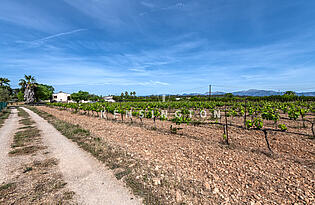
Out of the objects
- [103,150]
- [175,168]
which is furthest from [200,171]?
[103,150]

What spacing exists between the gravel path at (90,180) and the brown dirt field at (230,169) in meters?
0.82

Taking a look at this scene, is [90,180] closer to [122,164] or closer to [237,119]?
[122,164]

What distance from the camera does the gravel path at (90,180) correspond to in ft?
10.8

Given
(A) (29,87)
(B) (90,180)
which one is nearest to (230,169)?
(B) (90,180)

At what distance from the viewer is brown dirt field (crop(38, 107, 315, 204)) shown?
326 cm

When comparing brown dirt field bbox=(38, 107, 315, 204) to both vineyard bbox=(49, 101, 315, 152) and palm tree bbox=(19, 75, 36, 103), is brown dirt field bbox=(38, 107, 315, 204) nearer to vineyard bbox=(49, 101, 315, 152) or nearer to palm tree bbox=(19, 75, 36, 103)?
vineyard bbox=(49, 101, 315, 152)

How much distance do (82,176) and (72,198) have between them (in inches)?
36.2

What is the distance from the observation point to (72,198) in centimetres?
330

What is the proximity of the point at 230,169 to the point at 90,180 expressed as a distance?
4072 mm

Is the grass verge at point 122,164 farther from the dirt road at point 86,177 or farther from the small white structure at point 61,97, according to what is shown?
the small white structure at point 61,97

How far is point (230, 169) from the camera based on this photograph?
4.30 m

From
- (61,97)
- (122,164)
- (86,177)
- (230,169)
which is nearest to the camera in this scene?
(86,177)

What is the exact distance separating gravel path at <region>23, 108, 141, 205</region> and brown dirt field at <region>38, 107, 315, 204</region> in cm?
82

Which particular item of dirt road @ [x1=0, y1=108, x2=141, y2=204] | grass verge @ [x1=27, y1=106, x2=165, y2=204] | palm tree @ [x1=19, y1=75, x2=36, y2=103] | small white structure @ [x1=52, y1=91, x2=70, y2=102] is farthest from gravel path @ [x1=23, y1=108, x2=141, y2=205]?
small white structure @ [x1=52, y1=91, x2=70, y2=102]
